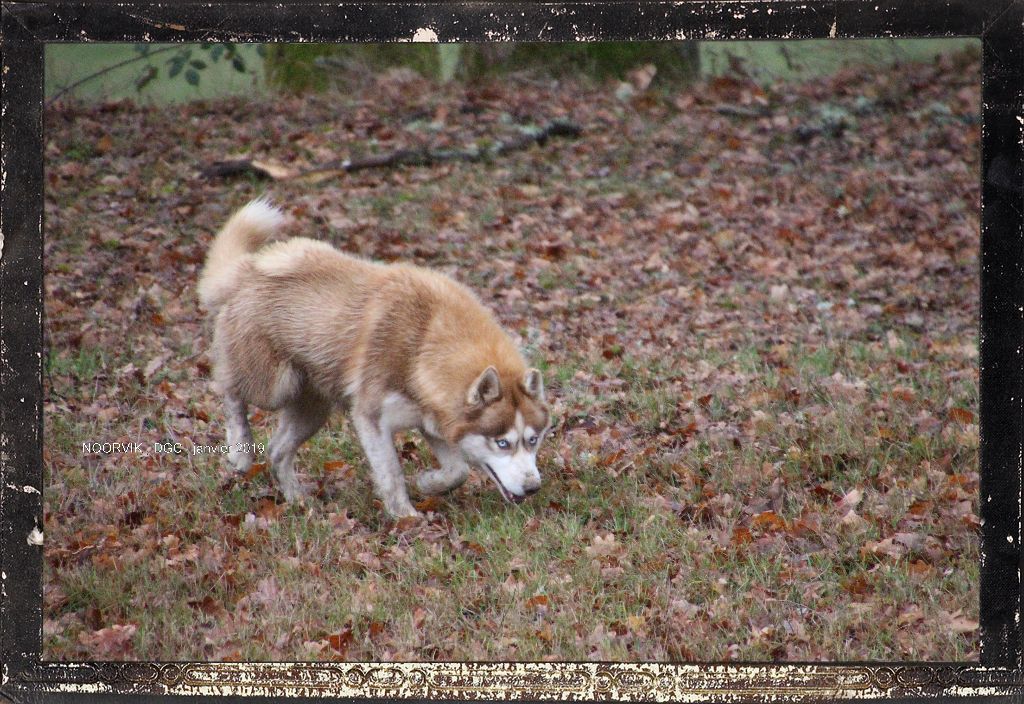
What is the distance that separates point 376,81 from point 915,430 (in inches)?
160

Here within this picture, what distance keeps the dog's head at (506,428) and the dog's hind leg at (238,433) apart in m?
1.25

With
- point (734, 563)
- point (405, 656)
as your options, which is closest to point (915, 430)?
point (734, 563)

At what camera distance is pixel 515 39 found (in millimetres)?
4430

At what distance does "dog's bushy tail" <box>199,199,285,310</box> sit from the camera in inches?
237

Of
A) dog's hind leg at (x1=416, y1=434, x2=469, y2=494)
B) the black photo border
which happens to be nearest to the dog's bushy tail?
dog's hind leg at (x1=416, y1=434, x2=469, y2=494)

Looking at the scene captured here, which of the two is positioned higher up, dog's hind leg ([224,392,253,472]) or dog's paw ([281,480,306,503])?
dog's hind leg ([224,392,253,472])

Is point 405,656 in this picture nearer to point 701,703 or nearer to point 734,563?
point 701,703

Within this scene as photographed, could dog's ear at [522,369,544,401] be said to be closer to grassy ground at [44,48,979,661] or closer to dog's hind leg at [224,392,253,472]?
grassy ground at [44,48,979,661]

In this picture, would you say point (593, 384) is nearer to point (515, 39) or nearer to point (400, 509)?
point (400, 509)

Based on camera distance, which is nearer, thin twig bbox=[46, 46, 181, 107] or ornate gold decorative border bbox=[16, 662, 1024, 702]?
ornate gold decorative border bbox=[16, 662, 1024, 702]

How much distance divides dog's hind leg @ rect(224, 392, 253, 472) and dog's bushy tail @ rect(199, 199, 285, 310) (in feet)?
2.01

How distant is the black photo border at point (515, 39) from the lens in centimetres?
416

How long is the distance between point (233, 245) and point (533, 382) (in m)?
2.08

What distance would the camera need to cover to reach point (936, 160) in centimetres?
865
